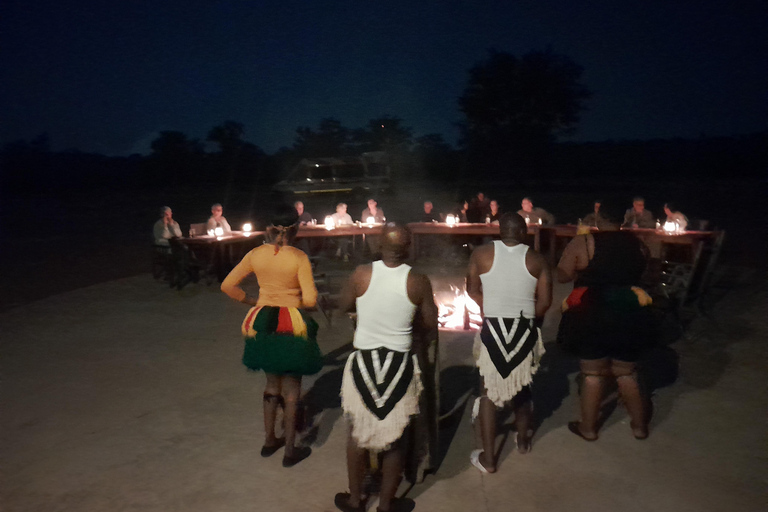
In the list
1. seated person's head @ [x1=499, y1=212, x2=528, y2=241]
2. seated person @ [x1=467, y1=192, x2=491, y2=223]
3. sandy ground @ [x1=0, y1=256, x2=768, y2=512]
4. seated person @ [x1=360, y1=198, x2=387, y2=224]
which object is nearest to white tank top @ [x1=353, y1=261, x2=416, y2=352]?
seated person's head @ [x1=499, y1=212, x2=528, y2=241]

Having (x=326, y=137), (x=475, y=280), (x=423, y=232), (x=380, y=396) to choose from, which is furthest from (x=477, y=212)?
(x=326, y=137)

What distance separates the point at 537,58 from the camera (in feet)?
120

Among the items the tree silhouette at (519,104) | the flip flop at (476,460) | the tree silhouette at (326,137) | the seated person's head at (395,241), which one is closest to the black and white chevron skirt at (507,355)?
the flip flop at (476,460)

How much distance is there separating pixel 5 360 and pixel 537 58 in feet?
117

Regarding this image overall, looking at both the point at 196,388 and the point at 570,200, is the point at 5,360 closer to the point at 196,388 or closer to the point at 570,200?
the point at 196,388

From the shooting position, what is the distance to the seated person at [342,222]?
1265 cm

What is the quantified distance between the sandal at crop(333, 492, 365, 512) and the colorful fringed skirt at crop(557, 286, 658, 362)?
6.10 feet

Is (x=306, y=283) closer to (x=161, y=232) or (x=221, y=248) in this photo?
(x=221, y=248)

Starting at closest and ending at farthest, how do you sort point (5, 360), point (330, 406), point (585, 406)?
1. point (585, 406)
2. point (330, 406)
3. point (5, 360)

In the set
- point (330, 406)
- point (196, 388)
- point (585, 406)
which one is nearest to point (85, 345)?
point (196, 388)

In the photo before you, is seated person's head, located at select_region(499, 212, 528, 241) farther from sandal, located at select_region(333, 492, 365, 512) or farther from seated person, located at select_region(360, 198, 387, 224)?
seated person, located at select_region(360, 198, 387, 224)

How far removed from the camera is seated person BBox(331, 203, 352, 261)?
1265 centimetres

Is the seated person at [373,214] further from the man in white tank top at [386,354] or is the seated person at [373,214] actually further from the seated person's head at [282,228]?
the man in white tank top at [386,354]

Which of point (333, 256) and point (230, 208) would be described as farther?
point (230, 208)
